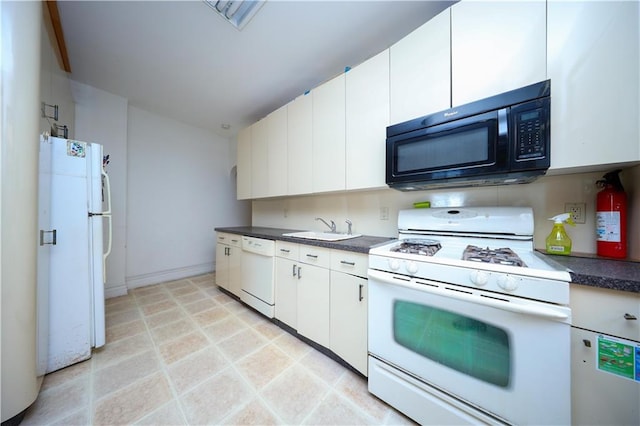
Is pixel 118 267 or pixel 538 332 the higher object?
pixel 538 332

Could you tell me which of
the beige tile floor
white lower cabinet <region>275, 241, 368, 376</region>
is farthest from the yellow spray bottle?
the beige tile floor

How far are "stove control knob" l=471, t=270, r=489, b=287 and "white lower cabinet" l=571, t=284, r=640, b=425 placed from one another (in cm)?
28

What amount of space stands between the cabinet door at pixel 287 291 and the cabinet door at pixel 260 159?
3.44ft

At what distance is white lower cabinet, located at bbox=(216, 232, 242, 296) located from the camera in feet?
8.05

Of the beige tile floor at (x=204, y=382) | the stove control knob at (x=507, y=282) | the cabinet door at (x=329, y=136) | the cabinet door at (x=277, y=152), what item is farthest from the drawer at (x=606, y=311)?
the cabinet door at (x=277, y=152)

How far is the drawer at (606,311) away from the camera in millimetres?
719

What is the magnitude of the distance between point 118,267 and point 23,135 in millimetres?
2245

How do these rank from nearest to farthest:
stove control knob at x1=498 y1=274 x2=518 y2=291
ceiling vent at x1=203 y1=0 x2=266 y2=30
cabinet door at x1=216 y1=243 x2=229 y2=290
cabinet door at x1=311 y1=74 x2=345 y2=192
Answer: stove control knob at x1=498 y1=274 x2=518 y2=291 < ceiling vent at x1=203 y1=0 x2=266 y2=30 < cabinet door at x1=311 y1=74 x2=345 y2=192 < cabinet door at x1=216 y1=243 x2=229 y2=290

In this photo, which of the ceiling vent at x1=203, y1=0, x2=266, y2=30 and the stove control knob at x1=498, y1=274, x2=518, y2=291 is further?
the ceiling vent at x1=203, y1=0, x2=266, y2=30

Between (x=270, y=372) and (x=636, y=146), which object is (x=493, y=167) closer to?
(x=636, y=146)

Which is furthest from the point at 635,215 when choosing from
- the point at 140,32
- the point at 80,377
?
the point at 140,32

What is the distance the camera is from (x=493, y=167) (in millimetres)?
1110

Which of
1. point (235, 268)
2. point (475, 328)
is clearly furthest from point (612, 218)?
point (235, 268)

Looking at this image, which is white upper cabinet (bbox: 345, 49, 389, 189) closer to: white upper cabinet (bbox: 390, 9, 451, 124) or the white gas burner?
white upper cabinet (bbox: 390, 9, 451, 124)
